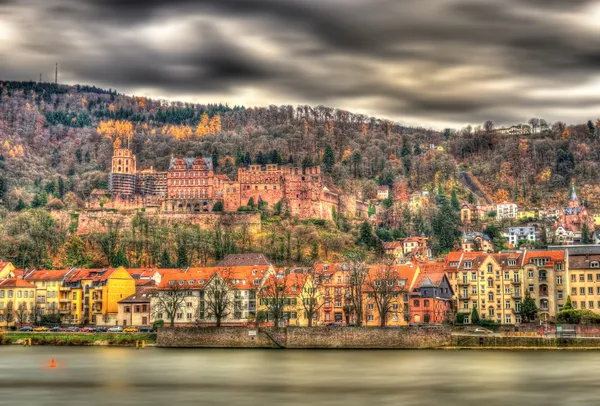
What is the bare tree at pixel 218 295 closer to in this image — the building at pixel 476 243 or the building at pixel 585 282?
the building at pixel 585 282

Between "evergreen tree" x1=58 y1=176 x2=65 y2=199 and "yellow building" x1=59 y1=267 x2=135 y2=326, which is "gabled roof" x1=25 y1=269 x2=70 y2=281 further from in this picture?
"evergreen tree" x1=58 y1=176 x2=65 y2=199

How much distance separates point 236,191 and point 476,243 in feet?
145

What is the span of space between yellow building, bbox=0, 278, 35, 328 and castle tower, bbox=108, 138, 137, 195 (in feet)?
243

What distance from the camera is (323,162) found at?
645 feet

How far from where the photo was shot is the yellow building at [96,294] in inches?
3720

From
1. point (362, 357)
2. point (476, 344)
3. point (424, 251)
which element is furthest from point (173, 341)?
point (424, 251)

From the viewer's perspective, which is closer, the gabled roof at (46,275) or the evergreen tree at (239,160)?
the gabled roof at (46,275)

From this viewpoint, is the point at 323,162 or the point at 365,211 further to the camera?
the point at 323,162

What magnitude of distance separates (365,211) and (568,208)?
38.4 metres

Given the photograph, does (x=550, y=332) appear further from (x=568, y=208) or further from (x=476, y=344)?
(x=568, y=208)

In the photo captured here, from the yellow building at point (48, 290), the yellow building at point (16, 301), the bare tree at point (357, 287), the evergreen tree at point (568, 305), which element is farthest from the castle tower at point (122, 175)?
the evergreen tree at point (568, 305)

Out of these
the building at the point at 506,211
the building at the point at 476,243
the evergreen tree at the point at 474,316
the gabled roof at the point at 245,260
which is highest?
the building at the point at 506,211

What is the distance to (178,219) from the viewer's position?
154625 mm

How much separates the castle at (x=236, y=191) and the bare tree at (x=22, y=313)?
63.1 metres
